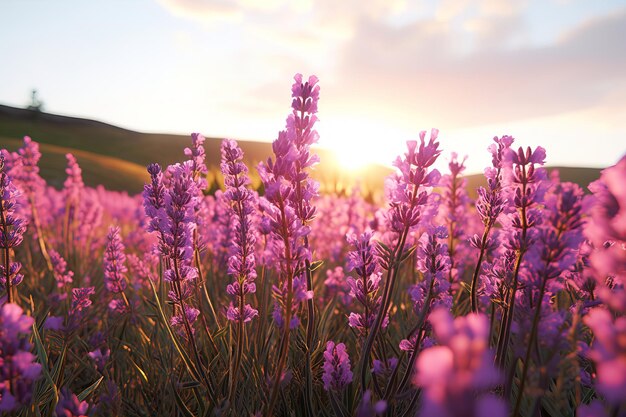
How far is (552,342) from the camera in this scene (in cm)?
122

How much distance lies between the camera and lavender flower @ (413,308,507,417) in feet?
1.84

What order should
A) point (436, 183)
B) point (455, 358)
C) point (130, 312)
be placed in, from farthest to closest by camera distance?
point (130, 312) < point (436, 183) < point (455, 358)

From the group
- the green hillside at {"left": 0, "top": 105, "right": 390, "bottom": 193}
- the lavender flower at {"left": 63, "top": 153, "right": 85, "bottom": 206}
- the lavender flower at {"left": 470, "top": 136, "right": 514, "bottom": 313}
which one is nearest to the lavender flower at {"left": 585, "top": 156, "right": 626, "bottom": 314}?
the lavender flower at {"left": 470, "top": 136, "right": 514, "bottom": 313}

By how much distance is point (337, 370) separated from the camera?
2102mm

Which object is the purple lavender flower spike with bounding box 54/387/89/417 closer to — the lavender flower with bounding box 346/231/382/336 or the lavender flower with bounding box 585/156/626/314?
the lavender flower with bounding box 346/231/382/336

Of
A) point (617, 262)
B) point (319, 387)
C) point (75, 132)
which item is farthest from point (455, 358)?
point (75, 132)

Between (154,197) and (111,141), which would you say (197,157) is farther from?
(111,141)

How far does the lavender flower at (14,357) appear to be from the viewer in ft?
3.57

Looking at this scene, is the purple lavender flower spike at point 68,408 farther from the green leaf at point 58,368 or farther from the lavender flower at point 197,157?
the lavender flower at point 197,157

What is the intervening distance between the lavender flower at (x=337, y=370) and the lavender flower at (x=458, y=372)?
1565 mm

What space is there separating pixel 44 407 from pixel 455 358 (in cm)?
→ 265

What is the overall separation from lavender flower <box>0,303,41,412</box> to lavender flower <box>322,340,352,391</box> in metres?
1.26

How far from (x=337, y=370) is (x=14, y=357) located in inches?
54.1

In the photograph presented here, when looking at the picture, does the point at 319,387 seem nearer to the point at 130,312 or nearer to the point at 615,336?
the point at 130,312
